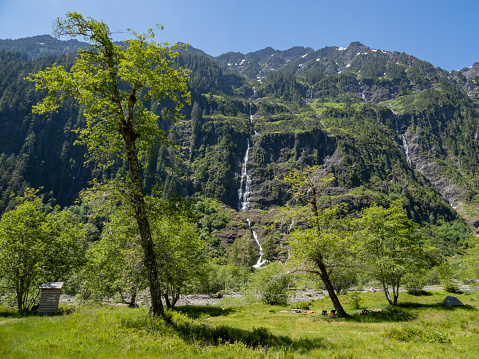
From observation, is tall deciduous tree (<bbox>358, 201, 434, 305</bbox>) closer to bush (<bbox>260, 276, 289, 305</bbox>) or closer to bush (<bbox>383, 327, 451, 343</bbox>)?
bush (<bbox>383, 327, 451, 343</bbox>)

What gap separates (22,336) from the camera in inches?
361

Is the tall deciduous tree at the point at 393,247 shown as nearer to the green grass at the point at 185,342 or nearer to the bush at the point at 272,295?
the green grass at the point at 185,342

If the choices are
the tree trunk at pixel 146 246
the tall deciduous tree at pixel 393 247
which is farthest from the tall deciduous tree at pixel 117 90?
the tall deciduous tree at pixel 393 247

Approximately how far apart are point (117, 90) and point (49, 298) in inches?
724

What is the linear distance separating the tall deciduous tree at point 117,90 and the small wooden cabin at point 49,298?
13.7 m

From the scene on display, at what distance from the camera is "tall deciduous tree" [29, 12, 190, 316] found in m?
11.4

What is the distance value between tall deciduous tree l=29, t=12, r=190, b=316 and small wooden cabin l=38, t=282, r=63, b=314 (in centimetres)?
1373

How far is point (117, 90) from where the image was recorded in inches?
476

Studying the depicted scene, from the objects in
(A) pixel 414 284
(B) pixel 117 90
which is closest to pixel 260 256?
(A) pixel 414 284

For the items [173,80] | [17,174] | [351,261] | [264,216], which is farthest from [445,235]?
[17,174]

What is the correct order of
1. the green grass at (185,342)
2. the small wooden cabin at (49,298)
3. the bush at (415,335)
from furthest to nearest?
the small wooden cabin at (49,298)
the bush at (415,335)
the green grass at (185,342)

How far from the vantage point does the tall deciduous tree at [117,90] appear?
11.4 m

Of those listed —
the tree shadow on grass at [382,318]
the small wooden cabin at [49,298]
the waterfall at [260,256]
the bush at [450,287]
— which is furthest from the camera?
the waterfall at [260,256]

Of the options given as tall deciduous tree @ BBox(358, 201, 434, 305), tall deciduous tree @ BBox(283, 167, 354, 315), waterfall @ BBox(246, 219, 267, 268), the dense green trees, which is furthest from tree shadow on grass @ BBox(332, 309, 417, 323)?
waterfall @ BBox(246, 219, 267, 268)
